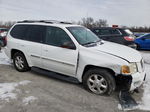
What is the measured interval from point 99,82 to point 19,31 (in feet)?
11.2

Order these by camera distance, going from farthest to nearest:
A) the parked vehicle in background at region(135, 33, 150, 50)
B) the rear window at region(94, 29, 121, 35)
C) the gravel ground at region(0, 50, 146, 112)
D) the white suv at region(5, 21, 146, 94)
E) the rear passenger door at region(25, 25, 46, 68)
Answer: the parked vehicle in background at region(135, 33, 150, 50)
the rear window at region(94, 29, 121, 35)
the rear passenger door at region(25, 25, 46, 68)
the white suv at region(5, 21, 146, 94)
the gravel ground at region(0, 50, 146, 112)

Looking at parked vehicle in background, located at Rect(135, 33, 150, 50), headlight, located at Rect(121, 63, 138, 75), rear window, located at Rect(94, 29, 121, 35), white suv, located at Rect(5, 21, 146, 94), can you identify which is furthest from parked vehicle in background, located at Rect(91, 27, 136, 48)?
headlight, located at Rect(121, 63, 138, 75)

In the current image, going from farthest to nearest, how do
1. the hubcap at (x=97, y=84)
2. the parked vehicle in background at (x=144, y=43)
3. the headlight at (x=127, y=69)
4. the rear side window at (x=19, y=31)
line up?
the parked vehicle in background at (x=144, y=43)
the rear side window at (x=19, y=31)
the hubcap at (x=97, y=84)
the headlight at (x=127, y=69)

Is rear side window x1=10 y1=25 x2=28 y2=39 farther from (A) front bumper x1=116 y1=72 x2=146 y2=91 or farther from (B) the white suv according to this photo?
(A) front bumper x1=116 y1=72 x2=146 y2=91

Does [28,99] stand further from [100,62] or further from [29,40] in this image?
[29,40]

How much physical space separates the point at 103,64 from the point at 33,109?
1.85m

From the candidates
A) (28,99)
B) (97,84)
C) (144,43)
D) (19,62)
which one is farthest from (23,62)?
(144,43)

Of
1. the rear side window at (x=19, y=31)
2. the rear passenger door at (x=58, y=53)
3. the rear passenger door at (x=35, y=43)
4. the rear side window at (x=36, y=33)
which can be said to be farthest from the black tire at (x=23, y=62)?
the rear passenger door at (x=58, y=53)

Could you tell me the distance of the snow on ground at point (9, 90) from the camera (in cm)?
377

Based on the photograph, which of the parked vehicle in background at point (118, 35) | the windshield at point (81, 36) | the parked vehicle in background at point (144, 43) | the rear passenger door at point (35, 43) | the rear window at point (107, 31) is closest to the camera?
the windshield at point (81, 36)

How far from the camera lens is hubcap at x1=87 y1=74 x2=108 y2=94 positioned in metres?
3.94

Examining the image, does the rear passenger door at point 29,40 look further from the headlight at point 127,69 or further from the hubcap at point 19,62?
the headlight at point 127,69

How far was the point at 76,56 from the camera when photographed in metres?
4.16

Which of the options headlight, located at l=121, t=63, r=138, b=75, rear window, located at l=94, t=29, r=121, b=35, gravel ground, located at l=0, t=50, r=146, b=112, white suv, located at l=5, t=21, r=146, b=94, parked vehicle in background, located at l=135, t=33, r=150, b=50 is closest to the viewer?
gravel ground, located at l=0, t=50, r=146, b=112
